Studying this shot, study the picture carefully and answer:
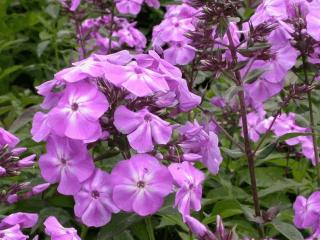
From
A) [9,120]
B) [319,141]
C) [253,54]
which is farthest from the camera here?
[9,120]

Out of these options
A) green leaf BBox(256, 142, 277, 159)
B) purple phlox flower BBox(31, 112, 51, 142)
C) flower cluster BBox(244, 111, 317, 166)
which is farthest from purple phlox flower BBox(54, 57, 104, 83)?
flower cluster BBox(244, 111, 317, 166)

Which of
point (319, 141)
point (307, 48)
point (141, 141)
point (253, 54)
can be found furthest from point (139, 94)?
point (319, 141)

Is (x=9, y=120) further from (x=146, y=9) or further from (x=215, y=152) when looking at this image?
(x=146, y=9)

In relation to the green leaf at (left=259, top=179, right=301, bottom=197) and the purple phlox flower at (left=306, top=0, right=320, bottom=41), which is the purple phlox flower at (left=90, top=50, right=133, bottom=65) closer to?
the purple phlox flower at (left=306, top=0, right=320, bottom=41)

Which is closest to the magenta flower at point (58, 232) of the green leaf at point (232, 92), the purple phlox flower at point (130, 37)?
the green leaf at point (232, 92)

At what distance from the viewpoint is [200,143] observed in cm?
170

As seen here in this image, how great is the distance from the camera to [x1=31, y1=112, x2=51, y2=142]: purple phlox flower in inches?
61.0

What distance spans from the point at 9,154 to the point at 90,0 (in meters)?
1.71

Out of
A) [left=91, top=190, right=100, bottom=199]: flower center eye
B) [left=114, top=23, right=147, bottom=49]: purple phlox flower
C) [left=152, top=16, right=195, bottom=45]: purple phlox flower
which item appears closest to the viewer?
[left=91, top=190, right=100, bottom=199]: flower center eye

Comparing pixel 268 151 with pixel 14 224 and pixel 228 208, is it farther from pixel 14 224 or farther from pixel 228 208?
pixel 14 224

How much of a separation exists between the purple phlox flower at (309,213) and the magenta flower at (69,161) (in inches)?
29.9

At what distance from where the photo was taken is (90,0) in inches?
132

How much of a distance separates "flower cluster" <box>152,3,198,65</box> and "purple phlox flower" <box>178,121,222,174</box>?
0.45m

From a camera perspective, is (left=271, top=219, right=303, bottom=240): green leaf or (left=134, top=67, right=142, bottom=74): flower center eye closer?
(left=134, top=67, right=142, bottom=74): flower center eye
